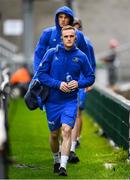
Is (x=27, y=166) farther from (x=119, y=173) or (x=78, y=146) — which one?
(x=78, y=146)

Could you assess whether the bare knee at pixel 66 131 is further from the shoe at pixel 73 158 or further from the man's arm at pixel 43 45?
the man's arm at pixel 43 45

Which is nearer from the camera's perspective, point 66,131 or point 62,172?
point 62,172

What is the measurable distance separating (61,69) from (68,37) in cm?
45

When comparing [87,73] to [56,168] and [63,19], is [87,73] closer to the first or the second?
[63,19]

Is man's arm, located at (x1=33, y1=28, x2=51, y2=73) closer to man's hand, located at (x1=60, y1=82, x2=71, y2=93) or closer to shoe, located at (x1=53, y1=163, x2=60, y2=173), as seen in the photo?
man's hand, located at (x1=60, y1=82, x2=71, y2=93)

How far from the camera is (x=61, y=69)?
446 inches

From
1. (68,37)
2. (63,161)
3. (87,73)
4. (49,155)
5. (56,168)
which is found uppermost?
(68,37)

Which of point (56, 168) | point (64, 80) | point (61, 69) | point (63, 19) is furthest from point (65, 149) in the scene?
point (63, 19)

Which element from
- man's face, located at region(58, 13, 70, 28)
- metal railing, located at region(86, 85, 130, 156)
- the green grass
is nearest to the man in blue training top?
the green grass

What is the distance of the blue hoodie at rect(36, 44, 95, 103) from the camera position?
11258 mm

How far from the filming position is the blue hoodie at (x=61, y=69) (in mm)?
11258

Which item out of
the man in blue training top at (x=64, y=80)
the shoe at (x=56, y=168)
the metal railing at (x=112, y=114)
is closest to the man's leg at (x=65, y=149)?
the man in blue training top at (x=64, y=80)

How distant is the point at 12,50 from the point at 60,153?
76.1 ft

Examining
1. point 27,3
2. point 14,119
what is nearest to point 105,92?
point 14,119
